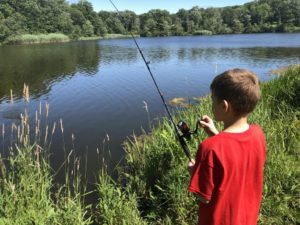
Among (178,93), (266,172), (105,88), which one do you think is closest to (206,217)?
(266,172)

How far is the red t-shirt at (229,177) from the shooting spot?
2.00m

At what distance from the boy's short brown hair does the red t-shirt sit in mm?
190

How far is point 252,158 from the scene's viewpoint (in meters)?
2.15

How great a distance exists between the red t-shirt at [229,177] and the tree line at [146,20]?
66.1 metres

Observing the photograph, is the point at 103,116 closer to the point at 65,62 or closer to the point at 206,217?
the point at 206,217

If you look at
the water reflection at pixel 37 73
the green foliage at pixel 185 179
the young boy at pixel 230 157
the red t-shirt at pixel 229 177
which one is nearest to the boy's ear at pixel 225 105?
the young boy at pixel 230 157

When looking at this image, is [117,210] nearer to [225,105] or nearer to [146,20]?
[225,105]

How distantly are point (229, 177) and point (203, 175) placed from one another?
185 mm

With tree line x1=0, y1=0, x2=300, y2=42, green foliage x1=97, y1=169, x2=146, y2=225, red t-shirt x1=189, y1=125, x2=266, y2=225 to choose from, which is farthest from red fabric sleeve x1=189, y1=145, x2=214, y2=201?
tree line x1=0, y1=0, x2=300, y2=42

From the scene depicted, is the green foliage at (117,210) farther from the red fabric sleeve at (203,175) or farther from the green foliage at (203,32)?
the green foliage at (203,32)

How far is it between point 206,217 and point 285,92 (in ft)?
21.2

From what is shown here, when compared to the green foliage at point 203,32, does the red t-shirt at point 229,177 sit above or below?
below

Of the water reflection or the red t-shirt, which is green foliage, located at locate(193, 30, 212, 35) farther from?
the red t-shirt

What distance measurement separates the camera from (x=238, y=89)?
2043mm
